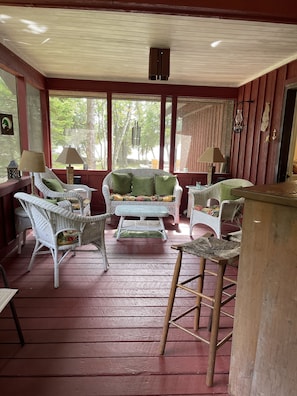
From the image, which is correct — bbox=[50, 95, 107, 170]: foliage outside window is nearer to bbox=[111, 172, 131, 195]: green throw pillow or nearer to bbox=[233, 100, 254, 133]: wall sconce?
bbox=[111, 172, 131, 195]: green throw pillow

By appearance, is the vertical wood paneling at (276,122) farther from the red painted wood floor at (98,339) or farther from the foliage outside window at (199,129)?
the red painted wood floor at (98,339)

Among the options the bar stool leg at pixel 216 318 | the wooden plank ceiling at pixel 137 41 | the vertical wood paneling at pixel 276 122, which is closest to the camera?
the bar stool leg at pixel 216 318

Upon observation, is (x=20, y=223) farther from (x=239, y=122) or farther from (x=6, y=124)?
(x=239, y=122)

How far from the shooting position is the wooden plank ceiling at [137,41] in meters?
2.59

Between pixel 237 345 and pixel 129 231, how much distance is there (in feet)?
9.48

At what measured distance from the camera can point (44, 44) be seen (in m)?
3.39

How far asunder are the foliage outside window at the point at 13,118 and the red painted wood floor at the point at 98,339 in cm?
142

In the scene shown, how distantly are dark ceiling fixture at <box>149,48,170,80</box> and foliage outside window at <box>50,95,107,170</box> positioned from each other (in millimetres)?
2214

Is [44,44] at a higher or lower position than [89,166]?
higher

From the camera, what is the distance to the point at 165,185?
490 cm

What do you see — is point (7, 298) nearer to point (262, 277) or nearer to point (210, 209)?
point (262, 277)

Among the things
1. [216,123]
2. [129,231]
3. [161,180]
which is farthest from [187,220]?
[216,123]

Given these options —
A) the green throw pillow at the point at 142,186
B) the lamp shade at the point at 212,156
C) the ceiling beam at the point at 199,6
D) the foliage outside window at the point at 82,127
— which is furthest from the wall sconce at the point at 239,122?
the ceiling beam at the point at 199,6

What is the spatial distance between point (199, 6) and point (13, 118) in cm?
304
